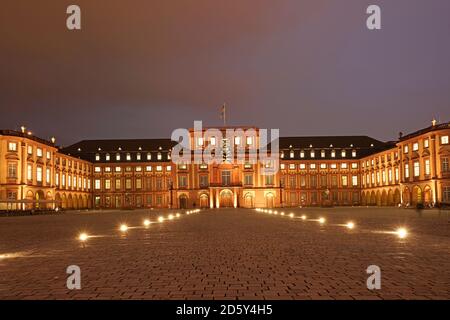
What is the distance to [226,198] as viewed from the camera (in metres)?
105

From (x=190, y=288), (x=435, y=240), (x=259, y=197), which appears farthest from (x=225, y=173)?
(x=190, y=288)

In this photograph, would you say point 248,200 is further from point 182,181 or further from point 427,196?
point 427,196

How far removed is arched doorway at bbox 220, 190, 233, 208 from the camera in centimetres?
10438

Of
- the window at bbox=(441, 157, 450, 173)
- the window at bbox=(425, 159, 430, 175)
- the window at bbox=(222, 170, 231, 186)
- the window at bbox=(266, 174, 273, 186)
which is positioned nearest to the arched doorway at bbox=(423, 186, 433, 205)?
the window at bbox=(425, 159, 430, 175)

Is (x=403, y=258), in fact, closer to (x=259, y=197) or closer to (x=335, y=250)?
(x=335, y=250)

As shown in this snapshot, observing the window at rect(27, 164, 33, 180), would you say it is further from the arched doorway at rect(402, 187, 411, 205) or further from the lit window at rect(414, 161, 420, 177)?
the arched doorway at rect(402, 187, 411, 205)

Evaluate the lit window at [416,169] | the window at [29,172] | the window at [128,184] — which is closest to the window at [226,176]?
the window at [128,184]

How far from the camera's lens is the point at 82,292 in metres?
8.41

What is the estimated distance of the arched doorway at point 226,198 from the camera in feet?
342

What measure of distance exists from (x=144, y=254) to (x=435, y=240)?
1091cm

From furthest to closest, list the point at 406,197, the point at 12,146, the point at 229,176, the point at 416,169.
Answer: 1. the point at 229,176
2. the point at 406,197
3. the point at 416,169
4. the point at 12,146

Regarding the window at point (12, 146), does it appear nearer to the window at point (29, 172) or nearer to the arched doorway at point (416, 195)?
the window at point (29, 172)

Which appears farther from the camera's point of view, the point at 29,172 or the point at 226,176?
the point at 226,176

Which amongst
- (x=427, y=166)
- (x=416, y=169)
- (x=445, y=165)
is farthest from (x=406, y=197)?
(x=445, y=165)
